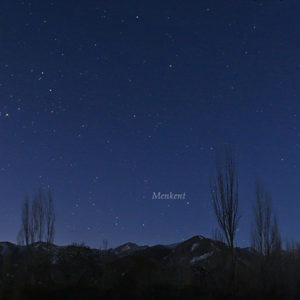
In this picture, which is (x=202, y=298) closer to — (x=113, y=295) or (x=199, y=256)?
(x=113, y=295)

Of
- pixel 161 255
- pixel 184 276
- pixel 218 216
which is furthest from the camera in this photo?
pixel 161 255

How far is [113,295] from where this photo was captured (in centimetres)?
1581

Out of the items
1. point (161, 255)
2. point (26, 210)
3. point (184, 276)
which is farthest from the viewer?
point (161, 255)

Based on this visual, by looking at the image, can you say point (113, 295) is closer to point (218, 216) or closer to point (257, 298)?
point (257, 298)

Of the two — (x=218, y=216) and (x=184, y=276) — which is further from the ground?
(x=218, y=216)

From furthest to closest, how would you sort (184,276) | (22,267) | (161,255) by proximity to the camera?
(161,255)
(184,276)
(22,267)

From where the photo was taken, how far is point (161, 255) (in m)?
134

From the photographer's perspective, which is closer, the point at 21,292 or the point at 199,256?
the point at 21,292

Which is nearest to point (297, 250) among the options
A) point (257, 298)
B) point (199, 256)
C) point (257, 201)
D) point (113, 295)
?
point (257, 201)

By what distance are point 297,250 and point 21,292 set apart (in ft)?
127

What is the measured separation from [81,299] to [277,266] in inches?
706

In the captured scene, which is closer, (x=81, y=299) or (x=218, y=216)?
(x=218, y=216)

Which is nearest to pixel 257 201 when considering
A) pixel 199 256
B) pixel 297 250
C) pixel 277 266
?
pixel 277 266

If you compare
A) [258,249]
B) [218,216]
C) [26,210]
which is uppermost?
[26,210]
